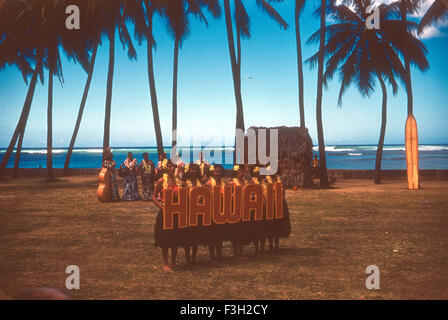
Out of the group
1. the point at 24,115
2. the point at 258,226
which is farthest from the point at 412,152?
the point at 24,115

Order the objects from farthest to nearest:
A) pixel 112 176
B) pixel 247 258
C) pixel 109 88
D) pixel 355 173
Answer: pixel 355 173 → pixel 109 88 → pixel 112 176 → pixel 247 258

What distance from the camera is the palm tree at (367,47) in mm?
19484

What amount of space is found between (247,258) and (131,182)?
8.10 m

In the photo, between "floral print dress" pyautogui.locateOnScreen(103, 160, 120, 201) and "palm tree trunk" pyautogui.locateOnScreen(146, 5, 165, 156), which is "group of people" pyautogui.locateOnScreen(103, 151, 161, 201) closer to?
"floral print dress" pyautogui.locateOnScreen(103, 160, 120, 201)

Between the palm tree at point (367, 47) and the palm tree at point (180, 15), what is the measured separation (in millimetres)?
6344

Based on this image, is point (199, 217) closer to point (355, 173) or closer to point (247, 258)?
point (247, 258)

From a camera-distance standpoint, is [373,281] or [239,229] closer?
[373,281]

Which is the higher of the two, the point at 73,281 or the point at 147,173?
the point at 147,173

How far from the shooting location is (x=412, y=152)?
1636 cm

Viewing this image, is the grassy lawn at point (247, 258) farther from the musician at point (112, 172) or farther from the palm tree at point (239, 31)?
the palm tree at point (239, 31)

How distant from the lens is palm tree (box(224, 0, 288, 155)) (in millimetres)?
19141

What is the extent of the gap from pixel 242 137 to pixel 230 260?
41.7 feet
